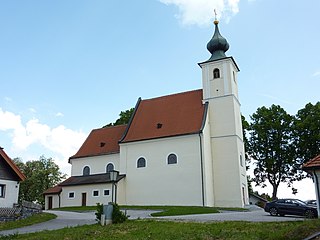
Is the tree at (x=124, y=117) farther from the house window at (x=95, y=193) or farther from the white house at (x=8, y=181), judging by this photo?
the white house at (x=8, y=181)

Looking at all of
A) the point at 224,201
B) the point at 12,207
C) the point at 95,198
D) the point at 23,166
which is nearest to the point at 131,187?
the point at 95,198

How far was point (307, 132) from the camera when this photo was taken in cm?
4253

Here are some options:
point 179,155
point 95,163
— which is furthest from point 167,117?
point 95,163

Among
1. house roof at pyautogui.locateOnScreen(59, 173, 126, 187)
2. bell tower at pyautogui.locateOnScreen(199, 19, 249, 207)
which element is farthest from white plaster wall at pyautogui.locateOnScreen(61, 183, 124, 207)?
bell tower at pyautogui.locateOnScreen(199, 19, 249, 207)

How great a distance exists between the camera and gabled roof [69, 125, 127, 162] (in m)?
40.2

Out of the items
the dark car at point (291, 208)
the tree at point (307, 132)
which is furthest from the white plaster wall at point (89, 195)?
Answer: the tree at point (307, 132)

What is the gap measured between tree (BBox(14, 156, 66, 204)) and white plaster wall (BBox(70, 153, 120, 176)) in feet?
57.4

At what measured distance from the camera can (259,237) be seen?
1114 centimetres

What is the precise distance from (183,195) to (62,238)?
21485 mm

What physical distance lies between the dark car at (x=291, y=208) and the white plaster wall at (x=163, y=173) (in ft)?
34.8

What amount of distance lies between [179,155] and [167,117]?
5.00m

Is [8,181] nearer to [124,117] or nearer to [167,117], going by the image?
[167,117]

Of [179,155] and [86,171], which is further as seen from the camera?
[86,171]

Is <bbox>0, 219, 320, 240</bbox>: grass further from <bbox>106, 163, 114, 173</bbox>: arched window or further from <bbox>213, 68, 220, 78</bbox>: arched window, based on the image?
<bbox>213, 68, 220, 78</bbox>: arched window
